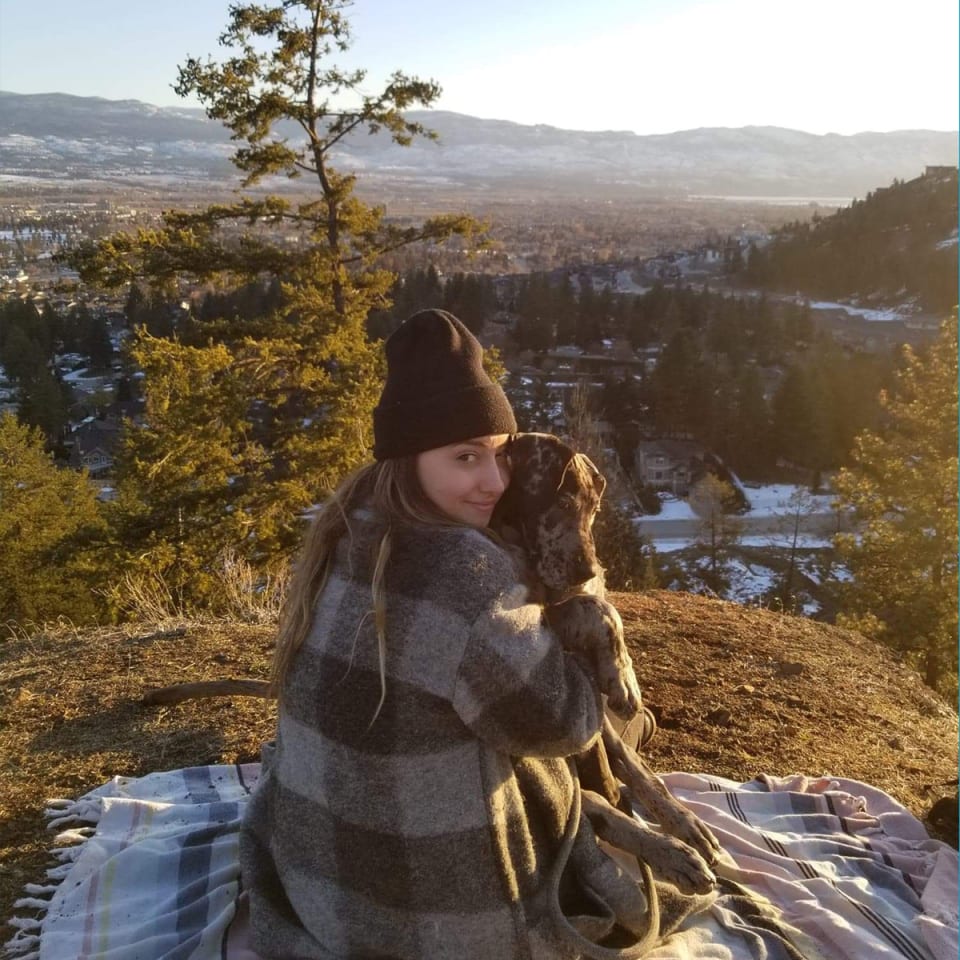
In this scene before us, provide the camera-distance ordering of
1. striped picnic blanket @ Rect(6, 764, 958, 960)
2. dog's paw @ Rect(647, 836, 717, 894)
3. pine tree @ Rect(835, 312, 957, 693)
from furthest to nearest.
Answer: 1. pine tree @ Rect(835, 312, 957, 693)
2. striped picnic blanket @ Rect(6, 764, 958, 960)
3. dog's paw @ Rect(647, 836, 717, 894)

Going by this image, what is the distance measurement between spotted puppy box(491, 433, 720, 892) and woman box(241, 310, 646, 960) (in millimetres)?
88

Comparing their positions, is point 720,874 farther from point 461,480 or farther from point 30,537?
point 30,537

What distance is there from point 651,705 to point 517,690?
3.03m

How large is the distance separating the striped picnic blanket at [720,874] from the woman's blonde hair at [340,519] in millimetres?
1058

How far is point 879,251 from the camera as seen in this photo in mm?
100625

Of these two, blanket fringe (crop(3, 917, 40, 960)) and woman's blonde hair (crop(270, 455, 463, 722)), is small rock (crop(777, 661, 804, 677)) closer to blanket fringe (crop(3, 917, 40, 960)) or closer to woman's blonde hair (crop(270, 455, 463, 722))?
woman's blonde hair (crop(270, 455, 463, 722))

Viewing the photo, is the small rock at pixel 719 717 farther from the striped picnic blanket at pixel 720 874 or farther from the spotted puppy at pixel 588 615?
the spotted puppy at pixel 588 615

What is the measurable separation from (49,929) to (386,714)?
1.68 meters

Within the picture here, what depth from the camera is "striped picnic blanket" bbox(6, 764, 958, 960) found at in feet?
8.35

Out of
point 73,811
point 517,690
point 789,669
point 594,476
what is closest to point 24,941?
point 73,811

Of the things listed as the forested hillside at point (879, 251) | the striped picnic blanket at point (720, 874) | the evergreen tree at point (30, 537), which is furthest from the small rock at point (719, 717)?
the forested hillside at point (879, 251)

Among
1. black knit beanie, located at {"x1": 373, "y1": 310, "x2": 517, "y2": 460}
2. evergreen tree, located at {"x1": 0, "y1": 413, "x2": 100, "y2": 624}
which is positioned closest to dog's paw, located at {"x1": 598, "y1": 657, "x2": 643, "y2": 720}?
black knit beanie, located at {"x1": 373, "y1": 310, "x2": 517, "y2": 460}

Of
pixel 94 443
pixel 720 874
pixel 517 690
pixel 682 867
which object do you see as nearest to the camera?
pixel 517 690

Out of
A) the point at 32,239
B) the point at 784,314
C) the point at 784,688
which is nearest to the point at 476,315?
the point at 784,314
